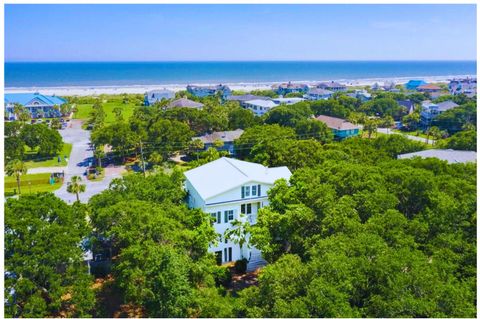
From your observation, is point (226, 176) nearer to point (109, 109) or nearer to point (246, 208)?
point (246, 208)

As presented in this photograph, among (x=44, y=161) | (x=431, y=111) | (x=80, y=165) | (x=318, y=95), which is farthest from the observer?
(x=318, y=95)

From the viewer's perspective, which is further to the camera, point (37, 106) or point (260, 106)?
point (37, 106)

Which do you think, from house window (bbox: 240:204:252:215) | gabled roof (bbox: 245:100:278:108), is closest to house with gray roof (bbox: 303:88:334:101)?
gabled roof (bbox: 245:100:278:108)

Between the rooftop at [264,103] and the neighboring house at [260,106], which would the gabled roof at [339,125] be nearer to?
the neighboring house at [260,106]

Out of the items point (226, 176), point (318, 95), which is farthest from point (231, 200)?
point (318, 95)

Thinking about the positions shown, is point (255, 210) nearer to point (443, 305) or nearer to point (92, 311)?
point (92, 311)

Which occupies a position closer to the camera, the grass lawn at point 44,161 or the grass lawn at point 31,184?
the grass lawn at point 31,184

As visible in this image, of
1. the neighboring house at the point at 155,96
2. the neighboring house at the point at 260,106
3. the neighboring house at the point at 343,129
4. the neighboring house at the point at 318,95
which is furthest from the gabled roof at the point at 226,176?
the neighboring house at the point at 318,95
